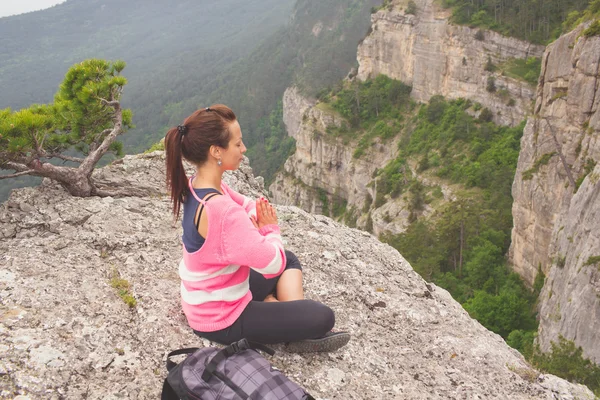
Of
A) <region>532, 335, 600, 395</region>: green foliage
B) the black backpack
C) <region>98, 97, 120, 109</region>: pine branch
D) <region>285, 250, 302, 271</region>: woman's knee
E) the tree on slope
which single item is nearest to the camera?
the black backpack

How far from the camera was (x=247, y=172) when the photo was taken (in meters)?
9.27

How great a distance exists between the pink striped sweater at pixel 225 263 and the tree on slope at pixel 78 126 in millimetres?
3339

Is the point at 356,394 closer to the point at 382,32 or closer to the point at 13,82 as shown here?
the point at 382,32

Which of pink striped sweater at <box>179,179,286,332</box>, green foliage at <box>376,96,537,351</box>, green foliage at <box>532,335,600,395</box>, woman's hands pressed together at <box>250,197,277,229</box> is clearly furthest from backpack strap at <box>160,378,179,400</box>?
green foliage at <box>376,96,537,351</box>

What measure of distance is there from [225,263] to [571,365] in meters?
14.9

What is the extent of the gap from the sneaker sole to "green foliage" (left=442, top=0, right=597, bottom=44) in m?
40.7

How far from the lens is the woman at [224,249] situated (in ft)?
10.9

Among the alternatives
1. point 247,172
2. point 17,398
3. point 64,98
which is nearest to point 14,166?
point 64,98

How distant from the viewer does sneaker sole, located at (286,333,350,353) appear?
4.06m

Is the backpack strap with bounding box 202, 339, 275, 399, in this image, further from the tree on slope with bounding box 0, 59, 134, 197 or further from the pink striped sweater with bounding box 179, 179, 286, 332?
the tree on slope with bounding box 0, 59, 134, 197

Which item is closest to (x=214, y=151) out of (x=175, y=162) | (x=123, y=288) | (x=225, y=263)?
(x=175, y=162)

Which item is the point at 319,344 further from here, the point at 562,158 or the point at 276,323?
the point at 562,158

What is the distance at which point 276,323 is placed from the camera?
3732 mm

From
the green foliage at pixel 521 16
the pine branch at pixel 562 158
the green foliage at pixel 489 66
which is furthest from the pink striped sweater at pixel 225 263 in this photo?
the green foliage at pixel 489 66
